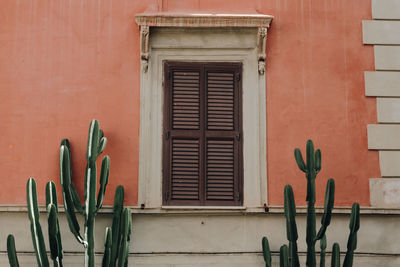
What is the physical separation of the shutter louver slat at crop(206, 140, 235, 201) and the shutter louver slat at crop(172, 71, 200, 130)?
33cm

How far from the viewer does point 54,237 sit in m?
8.13

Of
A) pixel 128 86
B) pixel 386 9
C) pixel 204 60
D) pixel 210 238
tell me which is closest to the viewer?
pixel 210 238

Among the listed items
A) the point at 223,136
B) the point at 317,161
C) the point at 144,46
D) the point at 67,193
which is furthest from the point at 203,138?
the point at 67,193

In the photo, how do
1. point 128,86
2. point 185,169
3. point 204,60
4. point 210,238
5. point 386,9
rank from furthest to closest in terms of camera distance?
point 386,9, point 204,60, point 128,86, point 185,169, point 210,238

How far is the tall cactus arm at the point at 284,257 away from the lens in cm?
830

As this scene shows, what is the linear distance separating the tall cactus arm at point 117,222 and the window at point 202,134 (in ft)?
1.78

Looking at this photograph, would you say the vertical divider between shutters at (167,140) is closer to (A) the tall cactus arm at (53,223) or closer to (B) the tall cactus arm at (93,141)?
(B) the tall cactus arm at (93,141)

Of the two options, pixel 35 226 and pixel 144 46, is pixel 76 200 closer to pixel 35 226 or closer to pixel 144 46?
pixel 35 226

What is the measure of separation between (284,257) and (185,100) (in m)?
2.16

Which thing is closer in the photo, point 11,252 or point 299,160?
point 11,252

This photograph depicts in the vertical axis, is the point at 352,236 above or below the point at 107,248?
above

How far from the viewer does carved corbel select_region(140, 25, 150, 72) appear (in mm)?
9156

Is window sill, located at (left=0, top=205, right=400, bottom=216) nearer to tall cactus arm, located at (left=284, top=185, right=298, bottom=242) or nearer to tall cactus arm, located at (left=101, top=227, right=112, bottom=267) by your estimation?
tall cactus arm, located at (left=284, top=185, right=298, bottom=242)

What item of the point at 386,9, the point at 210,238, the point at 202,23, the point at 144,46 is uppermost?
the point at 386,9
